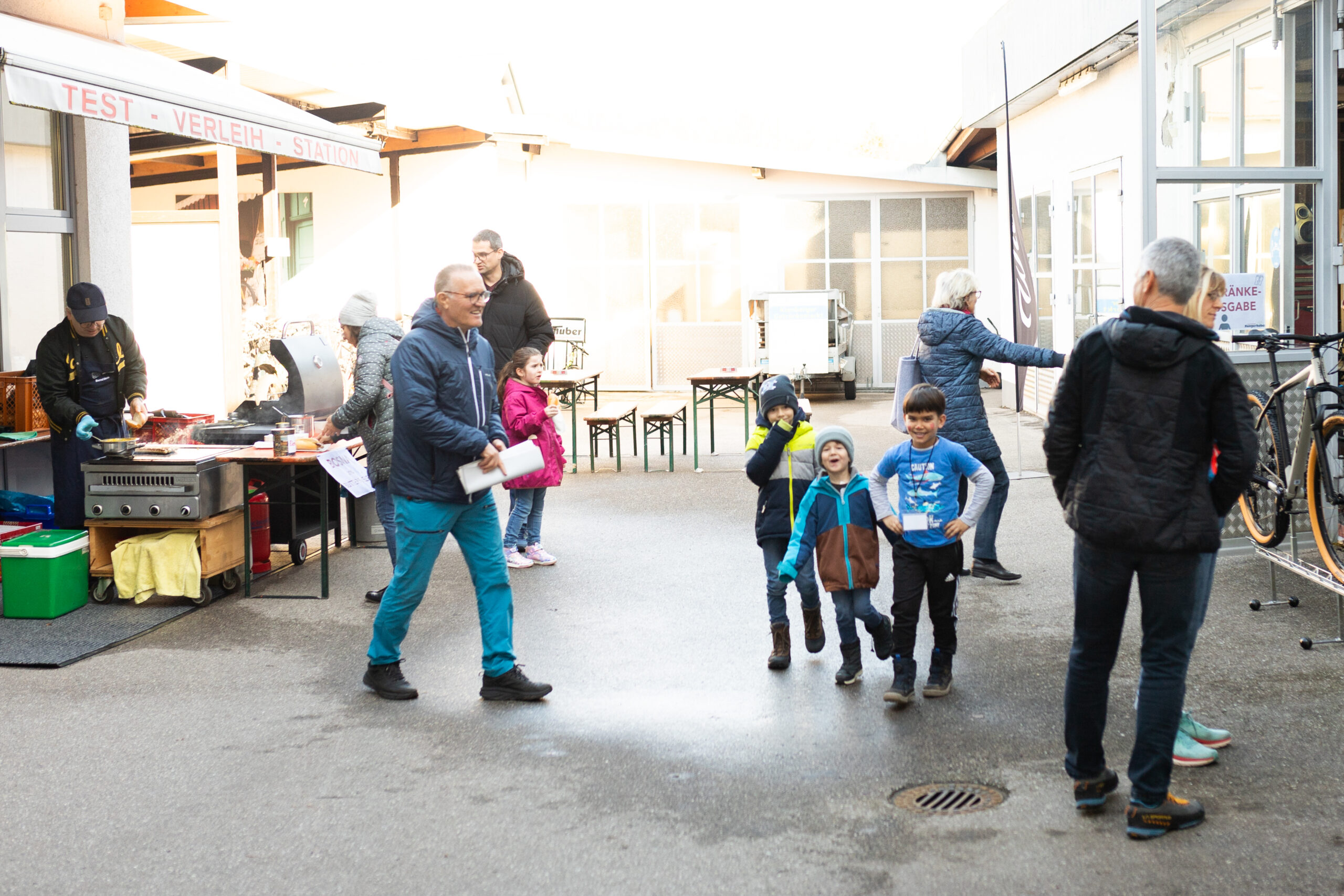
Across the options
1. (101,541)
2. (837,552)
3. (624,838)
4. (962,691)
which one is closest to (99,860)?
(624,838)

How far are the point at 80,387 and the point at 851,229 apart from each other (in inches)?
606

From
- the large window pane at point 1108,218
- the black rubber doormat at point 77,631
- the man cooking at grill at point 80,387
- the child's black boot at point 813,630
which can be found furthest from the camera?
the large window pane at point 1108,218

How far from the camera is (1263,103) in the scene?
27.2 feet

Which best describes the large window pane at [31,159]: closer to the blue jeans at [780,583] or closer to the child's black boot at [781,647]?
the blue jeans at [780,583]

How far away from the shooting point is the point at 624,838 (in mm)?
4141

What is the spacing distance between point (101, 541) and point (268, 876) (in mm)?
4273

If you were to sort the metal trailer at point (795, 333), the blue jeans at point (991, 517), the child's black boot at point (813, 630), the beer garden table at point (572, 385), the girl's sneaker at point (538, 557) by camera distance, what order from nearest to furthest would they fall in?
the child's black boot at point (813, 630) < the blue jeans at point (991, 517) < the girl's sneaker at point (538, 557) < the beer garden table at point (572, 385) < the metal trailer at point (795, 333)

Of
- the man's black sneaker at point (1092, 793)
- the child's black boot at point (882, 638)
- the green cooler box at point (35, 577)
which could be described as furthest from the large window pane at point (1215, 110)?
the green cooler box at point (35, 577)

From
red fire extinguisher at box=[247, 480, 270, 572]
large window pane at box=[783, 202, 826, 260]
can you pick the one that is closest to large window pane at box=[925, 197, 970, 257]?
large window pane at box=[783, 202, 826, 260]

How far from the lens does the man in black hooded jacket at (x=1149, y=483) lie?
3.89 metres

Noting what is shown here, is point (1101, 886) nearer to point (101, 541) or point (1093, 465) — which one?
point (1093, 465)

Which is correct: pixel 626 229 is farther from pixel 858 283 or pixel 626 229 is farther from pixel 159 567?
pixel 159 567

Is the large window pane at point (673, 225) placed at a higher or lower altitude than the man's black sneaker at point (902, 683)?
higher

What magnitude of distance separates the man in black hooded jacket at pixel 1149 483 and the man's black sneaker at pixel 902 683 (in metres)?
1.20
